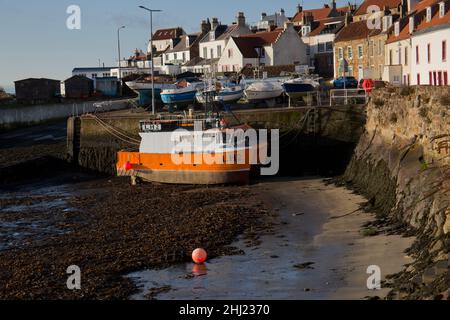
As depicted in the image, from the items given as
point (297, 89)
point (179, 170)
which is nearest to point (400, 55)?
point (297, 89)

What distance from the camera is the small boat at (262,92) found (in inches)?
1559

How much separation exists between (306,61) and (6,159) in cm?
3656

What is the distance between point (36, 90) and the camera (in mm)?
56344

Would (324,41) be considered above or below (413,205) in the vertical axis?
above

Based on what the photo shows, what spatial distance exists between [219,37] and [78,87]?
65.8 feet

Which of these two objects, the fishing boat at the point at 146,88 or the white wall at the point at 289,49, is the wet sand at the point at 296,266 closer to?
the fishing boat at the point at 146,88

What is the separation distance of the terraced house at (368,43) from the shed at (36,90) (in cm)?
2314

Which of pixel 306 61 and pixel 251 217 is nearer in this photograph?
pixel 251 217

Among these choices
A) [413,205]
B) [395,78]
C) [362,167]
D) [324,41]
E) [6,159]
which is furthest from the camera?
[324,41]

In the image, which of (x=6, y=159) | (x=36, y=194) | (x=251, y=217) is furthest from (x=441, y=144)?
(x=6, y=159)

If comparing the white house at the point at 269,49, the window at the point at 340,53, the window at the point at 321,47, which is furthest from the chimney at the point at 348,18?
the white house at the point at 269,49

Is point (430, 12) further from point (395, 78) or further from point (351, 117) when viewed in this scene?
point (351, 117)
